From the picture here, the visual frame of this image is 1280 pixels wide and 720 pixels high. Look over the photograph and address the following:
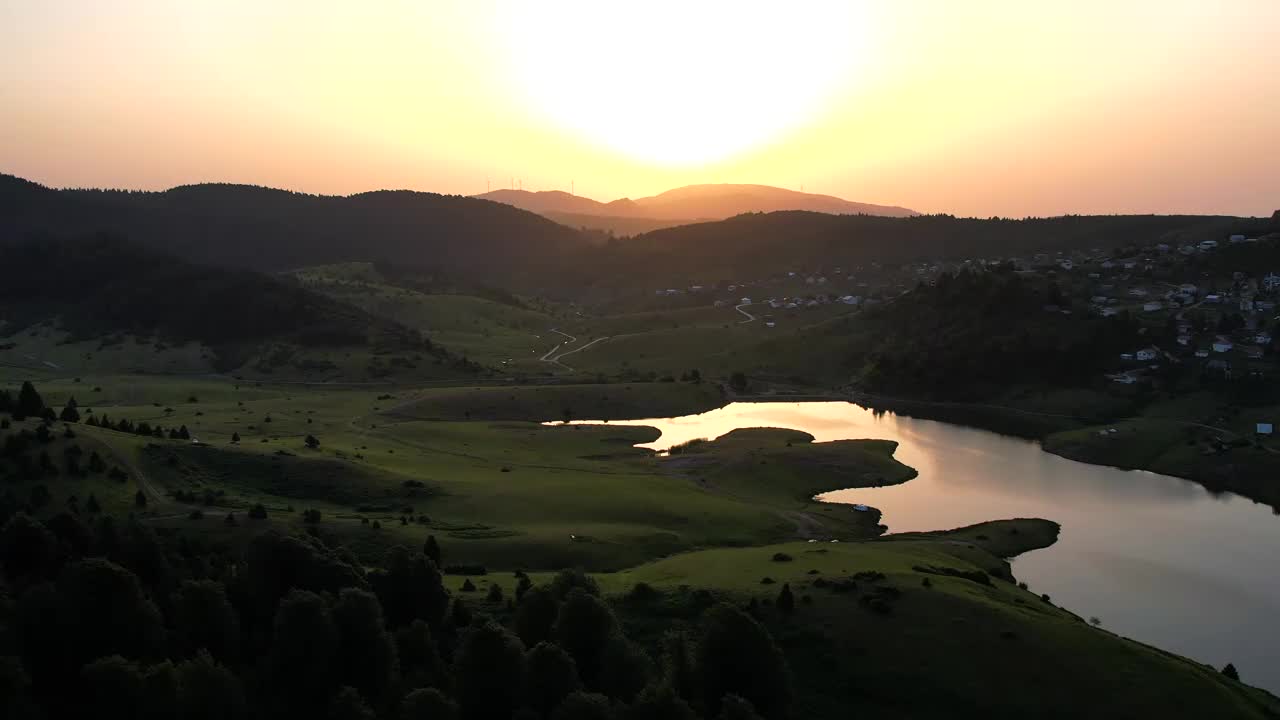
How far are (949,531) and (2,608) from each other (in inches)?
3365

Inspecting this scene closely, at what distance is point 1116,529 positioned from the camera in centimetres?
10481

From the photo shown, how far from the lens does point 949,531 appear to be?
340 ft

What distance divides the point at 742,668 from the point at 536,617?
44.2 feet

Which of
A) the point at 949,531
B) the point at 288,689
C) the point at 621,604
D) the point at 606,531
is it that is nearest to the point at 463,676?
the point at 288,689

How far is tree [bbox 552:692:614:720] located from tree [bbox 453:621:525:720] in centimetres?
393

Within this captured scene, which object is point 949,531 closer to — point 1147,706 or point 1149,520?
point 1149,520

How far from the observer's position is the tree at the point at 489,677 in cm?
4678

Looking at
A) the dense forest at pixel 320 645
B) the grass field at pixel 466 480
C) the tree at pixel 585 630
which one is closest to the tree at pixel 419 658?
the dense forest at pixel 320 645

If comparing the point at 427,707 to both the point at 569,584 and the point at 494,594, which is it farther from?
the point at 494,594

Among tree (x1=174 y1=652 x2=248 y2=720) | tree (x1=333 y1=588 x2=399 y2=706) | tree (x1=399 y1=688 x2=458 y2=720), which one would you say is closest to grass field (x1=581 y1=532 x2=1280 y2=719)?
tree (x1=333 y1=588 x2=399 y2=706)

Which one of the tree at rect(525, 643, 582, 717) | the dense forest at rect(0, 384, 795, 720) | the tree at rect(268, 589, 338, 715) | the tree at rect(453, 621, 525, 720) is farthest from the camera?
the tree at rect(268, 589, 338, 715)

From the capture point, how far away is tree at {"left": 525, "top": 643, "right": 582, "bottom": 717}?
47000 mm

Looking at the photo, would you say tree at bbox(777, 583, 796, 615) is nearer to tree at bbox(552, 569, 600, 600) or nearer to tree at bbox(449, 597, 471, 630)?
tree at bbox(552, 569, 600, 600)

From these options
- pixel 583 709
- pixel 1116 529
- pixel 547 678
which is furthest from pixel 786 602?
pixel 1116 529
